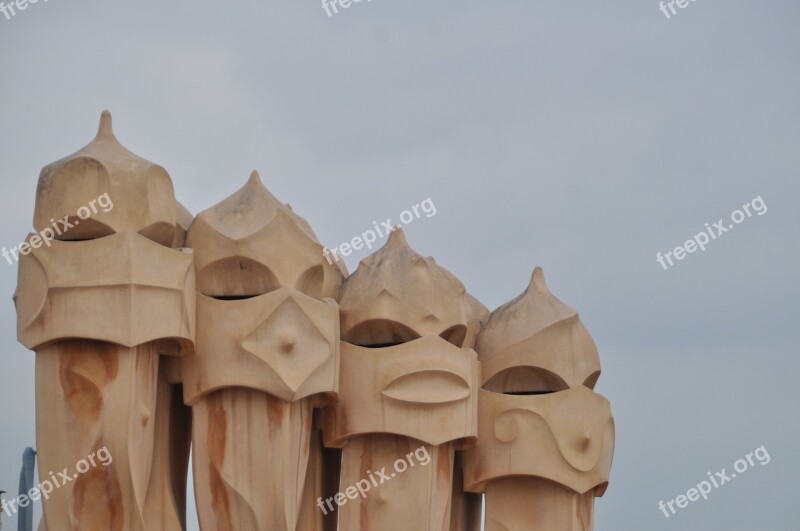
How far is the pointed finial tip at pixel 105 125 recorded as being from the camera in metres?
18.3

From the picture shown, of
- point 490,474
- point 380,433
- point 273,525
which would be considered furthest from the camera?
point 490,474

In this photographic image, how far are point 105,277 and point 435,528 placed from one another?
5.68 meters

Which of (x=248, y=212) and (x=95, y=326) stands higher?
(x=248, y=212)

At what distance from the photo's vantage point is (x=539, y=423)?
824 inches

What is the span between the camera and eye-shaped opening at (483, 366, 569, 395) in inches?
842

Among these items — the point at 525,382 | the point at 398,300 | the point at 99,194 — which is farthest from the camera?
the point at 525,382

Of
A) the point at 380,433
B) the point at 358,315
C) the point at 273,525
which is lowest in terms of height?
the point at 273,525

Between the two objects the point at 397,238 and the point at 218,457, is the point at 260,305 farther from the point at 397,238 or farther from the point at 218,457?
the point at 397,238

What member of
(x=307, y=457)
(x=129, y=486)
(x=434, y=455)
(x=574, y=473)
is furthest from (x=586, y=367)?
(x=129, y=486)

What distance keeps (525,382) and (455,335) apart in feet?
5.20

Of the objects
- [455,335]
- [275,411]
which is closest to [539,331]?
[455,335]

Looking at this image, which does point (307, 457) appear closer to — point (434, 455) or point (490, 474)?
point (434, 455)

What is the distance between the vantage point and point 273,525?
722 inches

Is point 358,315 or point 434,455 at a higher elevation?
point 358,315
